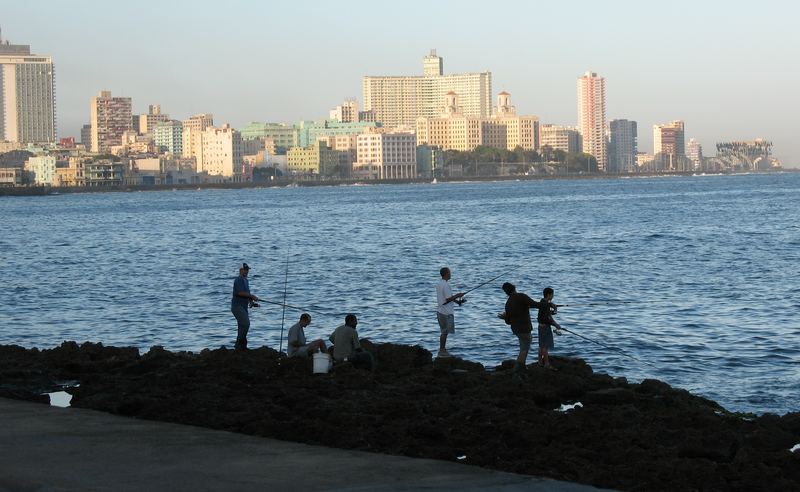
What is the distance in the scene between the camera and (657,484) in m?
9.64

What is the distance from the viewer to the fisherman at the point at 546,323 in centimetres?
1582

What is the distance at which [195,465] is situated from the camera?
9836 mm

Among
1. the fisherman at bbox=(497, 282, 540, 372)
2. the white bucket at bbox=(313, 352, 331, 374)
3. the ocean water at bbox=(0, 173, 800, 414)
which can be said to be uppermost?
the fisherman at bbox=(497, 282, 540, 372)

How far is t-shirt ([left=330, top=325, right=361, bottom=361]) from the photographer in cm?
1567

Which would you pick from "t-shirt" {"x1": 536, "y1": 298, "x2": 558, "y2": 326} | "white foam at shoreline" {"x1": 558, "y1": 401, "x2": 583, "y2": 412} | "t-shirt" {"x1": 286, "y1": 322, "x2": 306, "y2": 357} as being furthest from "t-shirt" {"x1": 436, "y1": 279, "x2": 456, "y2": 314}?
"white foam at shoreline" {"x1": 558, "y1": 401, "x2": 583, "y2": 412}

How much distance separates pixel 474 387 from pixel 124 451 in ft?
16.6

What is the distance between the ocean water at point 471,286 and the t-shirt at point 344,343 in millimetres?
3795

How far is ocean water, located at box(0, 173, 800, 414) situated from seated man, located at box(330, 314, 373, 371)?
12.3 feet

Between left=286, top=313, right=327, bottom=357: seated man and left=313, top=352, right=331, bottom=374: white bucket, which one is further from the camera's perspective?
left=286, top=313, right=327, bottom=357: seated man

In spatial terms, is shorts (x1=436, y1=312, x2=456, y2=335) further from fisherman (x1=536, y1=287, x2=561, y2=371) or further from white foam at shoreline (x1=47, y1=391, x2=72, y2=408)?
white foam at shoreline (x1=47, y1=391, x2=72, y2=408)

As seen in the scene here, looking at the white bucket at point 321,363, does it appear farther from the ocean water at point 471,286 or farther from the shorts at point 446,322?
the ocean water at point 471,286

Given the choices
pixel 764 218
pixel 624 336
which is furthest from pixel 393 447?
pixel 764 218

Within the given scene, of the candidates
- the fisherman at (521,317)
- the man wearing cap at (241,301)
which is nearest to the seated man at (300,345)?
the man wearing cap at (241,301)

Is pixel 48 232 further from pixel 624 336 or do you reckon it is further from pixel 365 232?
pixel 624 336
